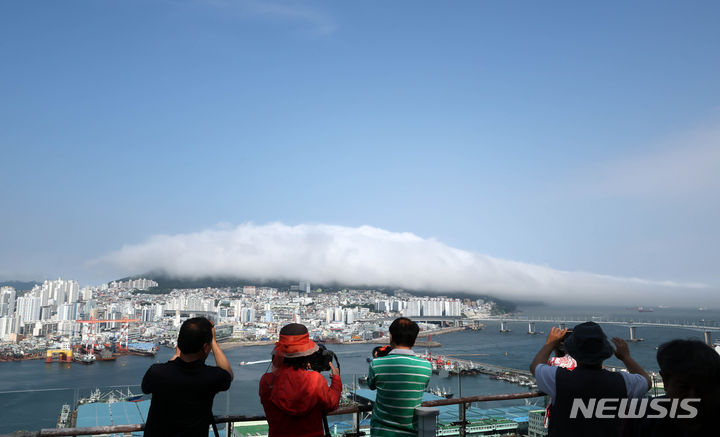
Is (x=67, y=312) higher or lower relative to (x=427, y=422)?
lower

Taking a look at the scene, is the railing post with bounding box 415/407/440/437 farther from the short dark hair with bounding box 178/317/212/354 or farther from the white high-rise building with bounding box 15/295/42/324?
the white high-rise building with bounding box 15/295/42/324

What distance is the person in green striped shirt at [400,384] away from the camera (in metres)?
1.32

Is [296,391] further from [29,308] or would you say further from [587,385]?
[29,308]

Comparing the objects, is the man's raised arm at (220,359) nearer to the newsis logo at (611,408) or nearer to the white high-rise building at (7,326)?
the newsis logo at (611,408)

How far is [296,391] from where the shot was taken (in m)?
1.17

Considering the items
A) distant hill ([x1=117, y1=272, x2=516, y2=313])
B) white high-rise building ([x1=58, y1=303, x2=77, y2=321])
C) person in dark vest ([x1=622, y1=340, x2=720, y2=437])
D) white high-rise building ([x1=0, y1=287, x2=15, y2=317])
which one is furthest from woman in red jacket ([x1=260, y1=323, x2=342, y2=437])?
distant hill ([x1=117, y1=272, x2=516, y2=313])

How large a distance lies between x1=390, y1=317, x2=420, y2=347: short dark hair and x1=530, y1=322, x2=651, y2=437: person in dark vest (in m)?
0.40

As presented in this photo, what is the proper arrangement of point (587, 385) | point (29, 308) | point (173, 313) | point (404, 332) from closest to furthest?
point (587, 385) → point (404, 332) → point (29, 308) → point (173, 313)

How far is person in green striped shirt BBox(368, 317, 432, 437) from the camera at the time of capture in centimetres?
132

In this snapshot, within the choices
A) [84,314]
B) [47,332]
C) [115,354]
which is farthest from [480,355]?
[84,314]

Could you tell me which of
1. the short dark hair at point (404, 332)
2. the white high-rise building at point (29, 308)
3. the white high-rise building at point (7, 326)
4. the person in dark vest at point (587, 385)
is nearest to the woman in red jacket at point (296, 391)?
the short dark hair at point (404, 332)

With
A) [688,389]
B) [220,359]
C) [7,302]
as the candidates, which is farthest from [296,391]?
[7,302]

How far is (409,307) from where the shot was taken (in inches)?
2921

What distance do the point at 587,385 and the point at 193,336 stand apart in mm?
1087
